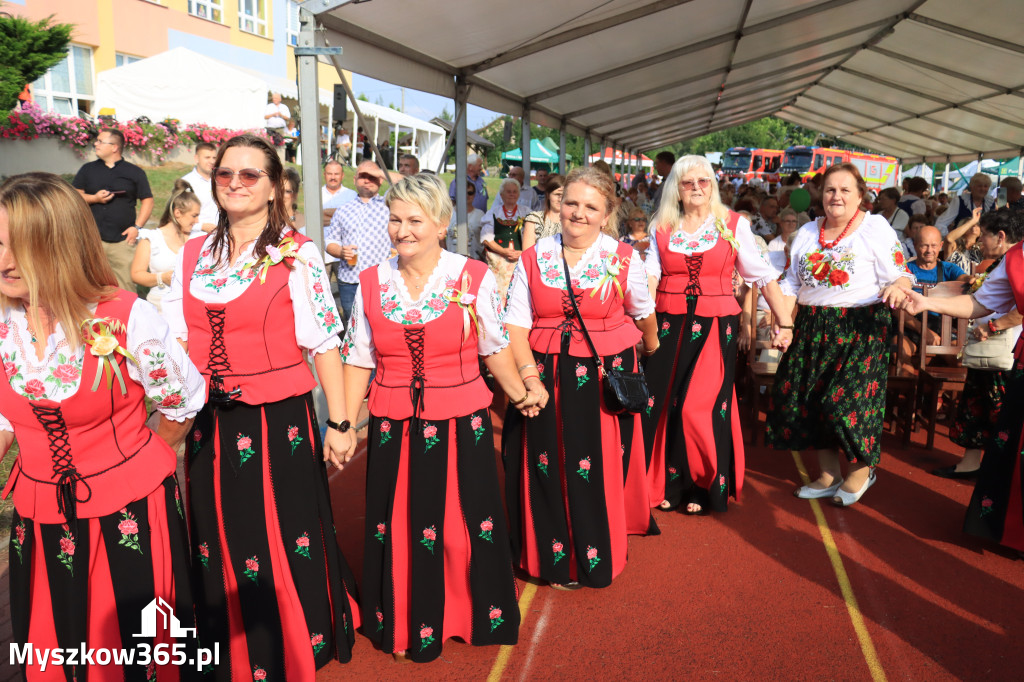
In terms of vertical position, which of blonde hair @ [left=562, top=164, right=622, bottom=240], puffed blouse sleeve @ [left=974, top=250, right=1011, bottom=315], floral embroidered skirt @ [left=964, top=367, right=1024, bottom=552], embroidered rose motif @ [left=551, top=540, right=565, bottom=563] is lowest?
embroidered rose motif @ [left=551, top=540, right=565, bottom=563]

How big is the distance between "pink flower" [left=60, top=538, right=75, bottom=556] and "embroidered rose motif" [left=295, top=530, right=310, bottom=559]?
763mm

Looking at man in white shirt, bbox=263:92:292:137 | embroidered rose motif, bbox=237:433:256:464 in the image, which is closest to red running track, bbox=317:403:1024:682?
embroidered rose motif, bbox=237:433:256:464

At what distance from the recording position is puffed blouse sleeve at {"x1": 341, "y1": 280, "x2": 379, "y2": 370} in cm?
286

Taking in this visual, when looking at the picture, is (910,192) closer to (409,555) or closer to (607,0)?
(607,0)

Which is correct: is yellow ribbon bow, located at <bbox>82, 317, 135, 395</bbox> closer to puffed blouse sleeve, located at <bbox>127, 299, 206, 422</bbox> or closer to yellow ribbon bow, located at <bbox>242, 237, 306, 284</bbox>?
puffed blouse sleeve, located at <bbox>127, 299, 206, 422</bbox>

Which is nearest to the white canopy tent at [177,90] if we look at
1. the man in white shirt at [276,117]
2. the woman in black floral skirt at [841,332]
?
the man in white shirt at [276,117]

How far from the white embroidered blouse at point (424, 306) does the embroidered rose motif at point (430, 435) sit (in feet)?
1.08

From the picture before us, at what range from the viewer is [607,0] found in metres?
6.57

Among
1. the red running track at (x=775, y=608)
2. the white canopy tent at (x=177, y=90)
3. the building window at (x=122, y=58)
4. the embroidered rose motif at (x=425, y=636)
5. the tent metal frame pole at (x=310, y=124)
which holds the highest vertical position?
the building window at (x=122, y=58)

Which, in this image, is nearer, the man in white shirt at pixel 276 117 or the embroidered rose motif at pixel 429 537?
the embroidered rose motif at pixel 429 537

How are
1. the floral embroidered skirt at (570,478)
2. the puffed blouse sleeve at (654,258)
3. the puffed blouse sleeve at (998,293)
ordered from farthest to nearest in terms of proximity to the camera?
the puffed blouse sleeve at (654,258) < the puffed blouse sleeve at (998,293) < the floral embroidered skirt at (570,478)

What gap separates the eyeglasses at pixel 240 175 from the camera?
252 cm

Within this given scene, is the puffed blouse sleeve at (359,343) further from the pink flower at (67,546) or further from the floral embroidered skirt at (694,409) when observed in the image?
the floral embroidered skirt at (694,409)

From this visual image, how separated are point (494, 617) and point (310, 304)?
4.81ft
